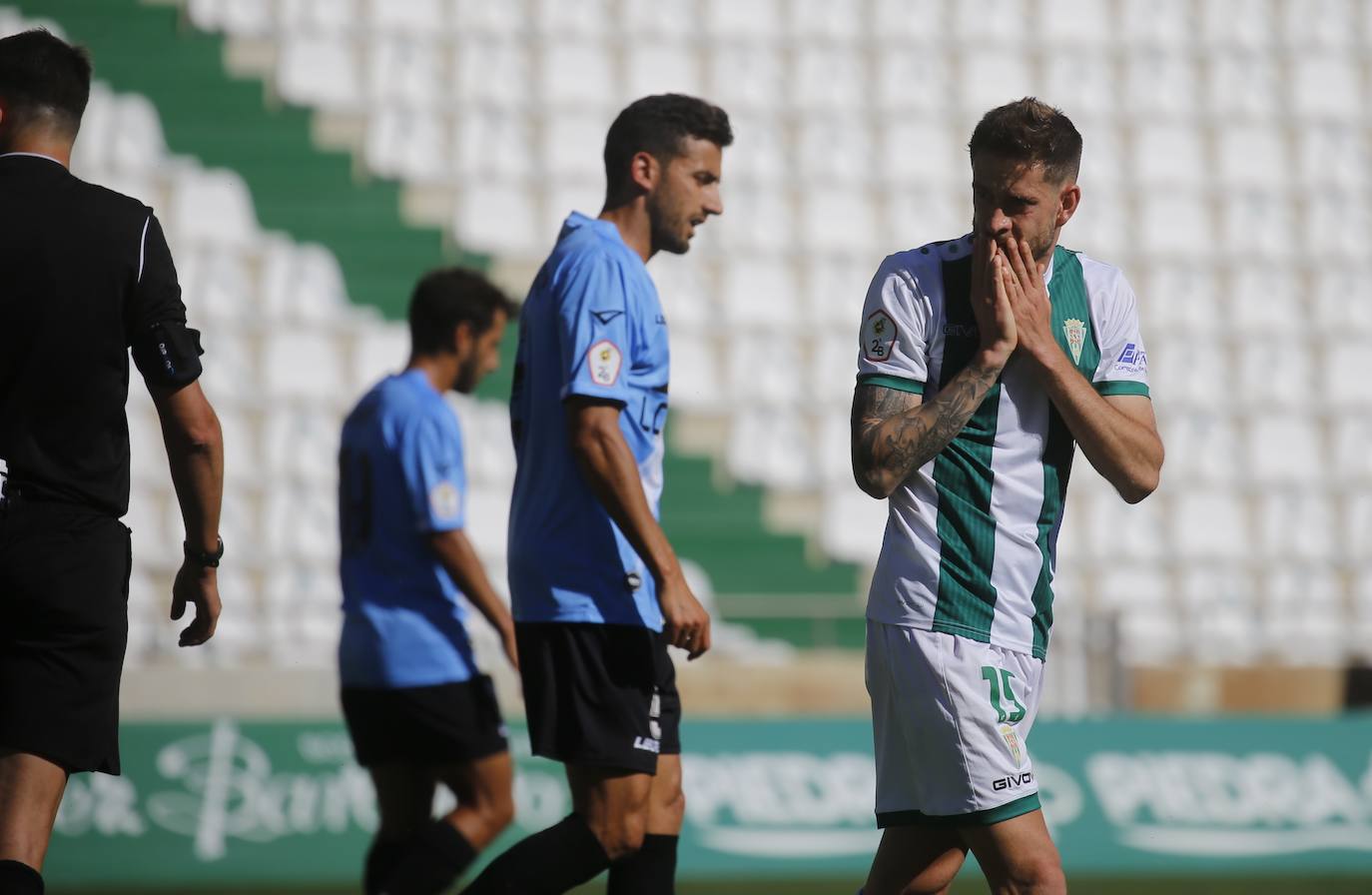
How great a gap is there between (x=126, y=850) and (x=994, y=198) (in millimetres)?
5868

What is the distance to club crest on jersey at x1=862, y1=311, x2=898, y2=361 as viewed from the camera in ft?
11.3

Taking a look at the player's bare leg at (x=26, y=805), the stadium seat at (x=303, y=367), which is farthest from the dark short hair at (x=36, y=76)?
the stadium seat at (x=303, y=367)

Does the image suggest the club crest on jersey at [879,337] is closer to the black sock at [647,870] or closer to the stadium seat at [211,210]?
the black sock at [647,870]

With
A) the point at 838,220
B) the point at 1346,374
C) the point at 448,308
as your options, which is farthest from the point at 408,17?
the point at 448,308

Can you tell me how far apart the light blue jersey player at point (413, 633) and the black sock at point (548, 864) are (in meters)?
1.32

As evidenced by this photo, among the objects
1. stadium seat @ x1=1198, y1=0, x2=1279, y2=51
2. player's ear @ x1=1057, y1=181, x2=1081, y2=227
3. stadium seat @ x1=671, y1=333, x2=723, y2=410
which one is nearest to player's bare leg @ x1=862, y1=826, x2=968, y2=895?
player's ear @ x1=1057, y1=181, x2=1081, y2=227

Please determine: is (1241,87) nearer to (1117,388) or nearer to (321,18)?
(321,18)

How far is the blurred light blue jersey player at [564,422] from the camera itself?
3.82 m

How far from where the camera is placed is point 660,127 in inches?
160

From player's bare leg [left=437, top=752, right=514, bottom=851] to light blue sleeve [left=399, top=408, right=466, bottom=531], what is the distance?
731 mm

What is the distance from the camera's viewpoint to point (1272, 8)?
45.5 feet

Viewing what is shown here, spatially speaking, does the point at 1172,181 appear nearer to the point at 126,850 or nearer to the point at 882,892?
the point at 126,850

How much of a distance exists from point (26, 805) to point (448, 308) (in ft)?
8.66

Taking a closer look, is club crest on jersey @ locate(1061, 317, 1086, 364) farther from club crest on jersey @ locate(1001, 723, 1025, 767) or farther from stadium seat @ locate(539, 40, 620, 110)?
stadium seat @ locate(539, 40, 620, 110)
